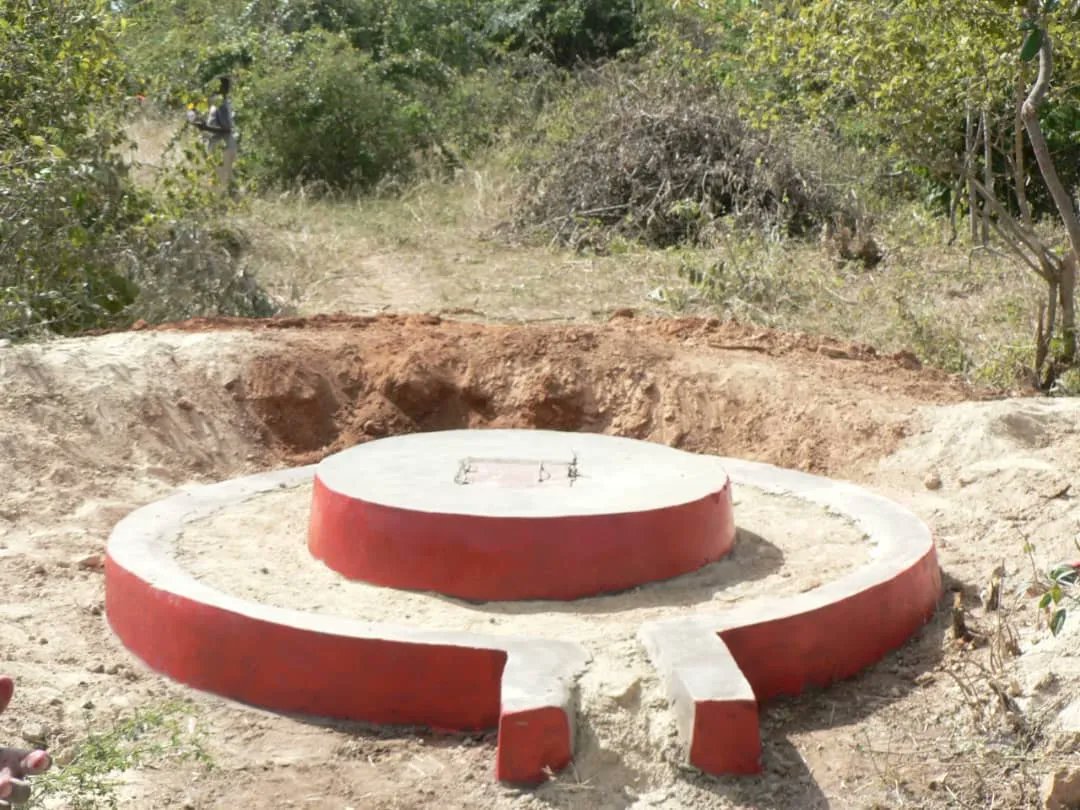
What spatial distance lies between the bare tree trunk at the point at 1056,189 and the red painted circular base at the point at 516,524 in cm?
211

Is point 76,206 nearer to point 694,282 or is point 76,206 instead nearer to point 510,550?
point 694,282

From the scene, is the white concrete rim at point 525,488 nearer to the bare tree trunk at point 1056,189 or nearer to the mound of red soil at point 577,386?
the mound of red soil at point 577,386

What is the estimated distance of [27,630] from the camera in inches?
191

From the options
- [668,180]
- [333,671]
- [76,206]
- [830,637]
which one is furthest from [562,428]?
[668,180]

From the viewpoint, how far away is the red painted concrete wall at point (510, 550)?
4668mm

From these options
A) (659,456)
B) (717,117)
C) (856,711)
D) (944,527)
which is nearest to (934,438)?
(944,527)

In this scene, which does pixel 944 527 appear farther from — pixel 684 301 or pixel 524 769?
pixel 684 301

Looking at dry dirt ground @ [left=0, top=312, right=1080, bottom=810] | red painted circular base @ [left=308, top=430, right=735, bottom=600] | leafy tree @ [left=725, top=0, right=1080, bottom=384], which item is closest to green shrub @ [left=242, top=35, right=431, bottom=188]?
dry dirt ground @ [left=0, top=312, right=1080, bottom=810]

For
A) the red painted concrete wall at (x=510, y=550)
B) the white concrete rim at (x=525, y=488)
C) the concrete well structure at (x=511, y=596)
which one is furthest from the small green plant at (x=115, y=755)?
the white concrete rim at (x=525, y=488)

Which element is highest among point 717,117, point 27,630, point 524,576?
point 717,117

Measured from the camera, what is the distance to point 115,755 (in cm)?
363

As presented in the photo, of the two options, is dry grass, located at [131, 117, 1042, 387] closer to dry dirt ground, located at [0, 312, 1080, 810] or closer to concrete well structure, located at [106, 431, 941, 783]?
dry dirt ground, located at [0, 312, 1080, 810]

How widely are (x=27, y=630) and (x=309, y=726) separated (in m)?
1.29

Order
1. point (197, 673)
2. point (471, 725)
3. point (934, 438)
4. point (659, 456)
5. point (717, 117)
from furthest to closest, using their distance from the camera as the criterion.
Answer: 1. point (717, 117)
2. point (934, 438)
3. point (659, 456)
4. point (197, 673)
5. point (471, 725)
